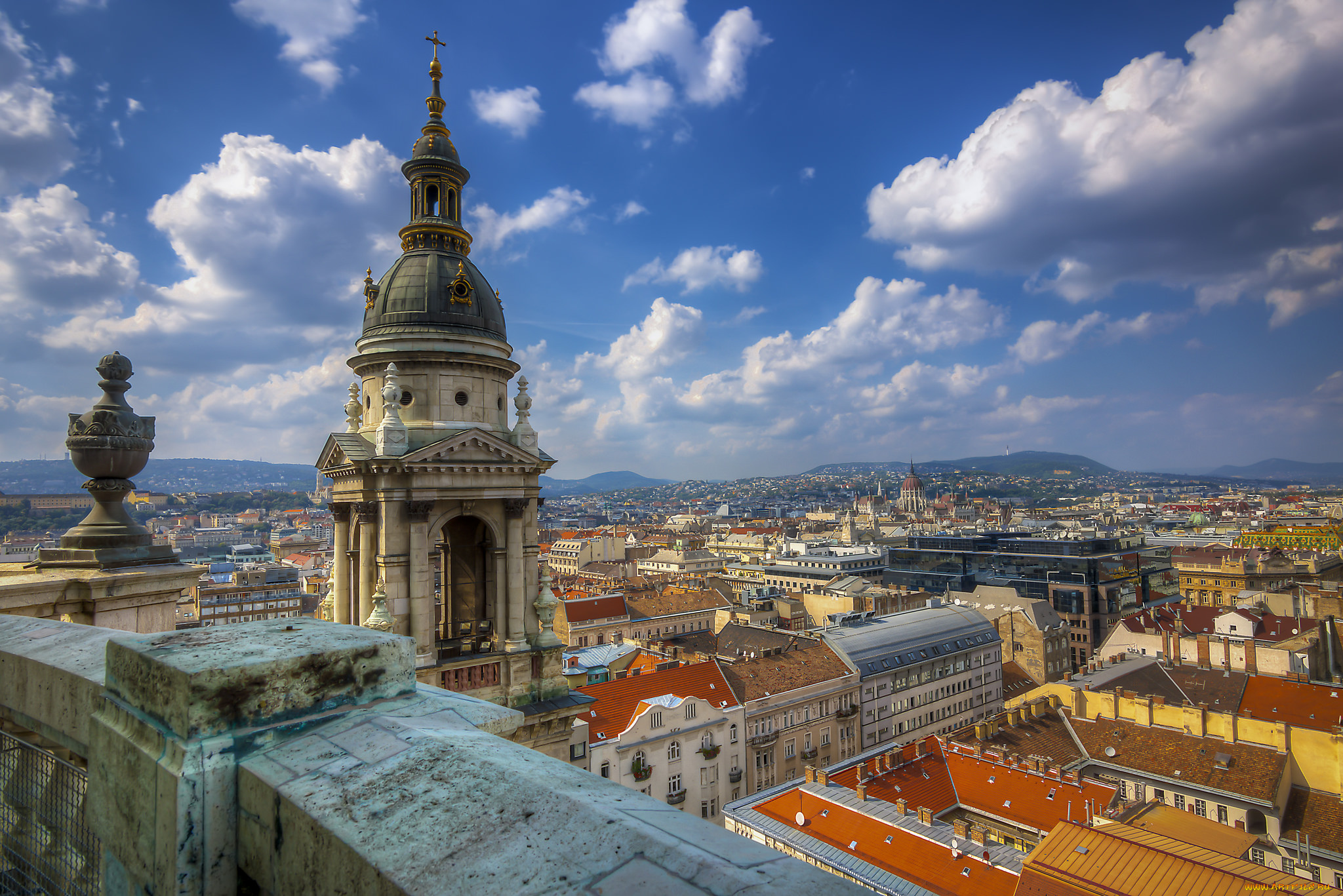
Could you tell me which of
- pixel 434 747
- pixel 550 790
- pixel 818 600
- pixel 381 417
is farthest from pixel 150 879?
pixel 818 600

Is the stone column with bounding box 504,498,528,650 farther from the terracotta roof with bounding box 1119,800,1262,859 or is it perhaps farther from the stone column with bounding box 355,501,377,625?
the terracotta roof with bounding box 1119,800,1262,859

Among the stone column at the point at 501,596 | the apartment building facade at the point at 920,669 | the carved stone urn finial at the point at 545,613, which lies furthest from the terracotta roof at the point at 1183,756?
the stone column at the point at 501,596

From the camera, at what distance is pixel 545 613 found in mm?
18500

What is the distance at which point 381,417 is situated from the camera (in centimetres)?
1831

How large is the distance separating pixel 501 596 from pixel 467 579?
10.0ft

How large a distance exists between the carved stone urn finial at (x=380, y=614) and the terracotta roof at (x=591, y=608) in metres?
59.7

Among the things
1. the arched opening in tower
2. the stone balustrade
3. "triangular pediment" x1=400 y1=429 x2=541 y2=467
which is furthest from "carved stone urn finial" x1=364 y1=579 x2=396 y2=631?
the stone balustrade

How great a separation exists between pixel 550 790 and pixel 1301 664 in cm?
6779

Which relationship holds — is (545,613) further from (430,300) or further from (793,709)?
(793,709)

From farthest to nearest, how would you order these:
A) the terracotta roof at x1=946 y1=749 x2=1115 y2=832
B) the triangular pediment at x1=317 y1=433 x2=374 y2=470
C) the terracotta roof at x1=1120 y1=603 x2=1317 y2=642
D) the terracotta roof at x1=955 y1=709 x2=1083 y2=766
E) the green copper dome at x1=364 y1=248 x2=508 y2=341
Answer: the terracotta roof at x1=1120 y1=603 x2=1317 y2=642, the terracotta roof at x1=955 y1=709 x2=1083 y2=766, the terracotta roof at x1=946 y1=749 x2=1115 y2=832, the green copper dome at x1=364 y1=248 x2=508 y2=341, the triangular pediment at x1=317 y1=433 x2=374 y2=470

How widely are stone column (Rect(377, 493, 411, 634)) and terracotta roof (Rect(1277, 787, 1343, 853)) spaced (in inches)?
1538

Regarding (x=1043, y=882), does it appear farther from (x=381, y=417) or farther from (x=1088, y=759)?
(x=381, y=417)

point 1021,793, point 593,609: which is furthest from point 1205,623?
point 593,609

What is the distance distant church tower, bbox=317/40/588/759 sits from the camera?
1706 centimetres
